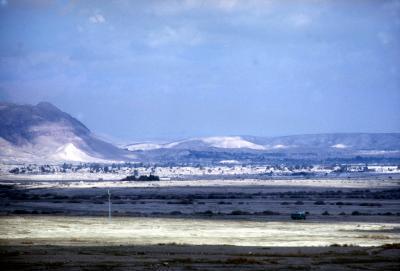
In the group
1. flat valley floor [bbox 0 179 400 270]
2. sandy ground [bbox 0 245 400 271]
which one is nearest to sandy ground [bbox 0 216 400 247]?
flat valley floor [bbox 0 179 400 270]

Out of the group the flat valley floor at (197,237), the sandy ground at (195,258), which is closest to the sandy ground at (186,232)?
the flat valley floor at (197,237)

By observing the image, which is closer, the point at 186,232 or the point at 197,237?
the point at 197,237

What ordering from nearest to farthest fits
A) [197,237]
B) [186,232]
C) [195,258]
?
1. [195,258]
2. [197,237]
3. [186,232]

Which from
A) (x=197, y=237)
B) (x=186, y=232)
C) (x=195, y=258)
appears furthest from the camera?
(x=186, y=232)

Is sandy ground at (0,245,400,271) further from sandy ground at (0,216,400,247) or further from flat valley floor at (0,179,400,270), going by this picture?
sandy ground at (0,216,400,247)

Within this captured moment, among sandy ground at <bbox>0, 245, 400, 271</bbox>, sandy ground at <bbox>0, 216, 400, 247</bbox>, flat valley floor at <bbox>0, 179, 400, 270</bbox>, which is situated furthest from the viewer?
sandy ground at <bbox>0, 216, 400, 247</bbox>

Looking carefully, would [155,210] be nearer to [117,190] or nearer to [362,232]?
[362,232]

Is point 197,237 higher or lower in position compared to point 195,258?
higher

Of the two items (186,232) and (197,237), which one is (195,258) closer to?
(197,237)

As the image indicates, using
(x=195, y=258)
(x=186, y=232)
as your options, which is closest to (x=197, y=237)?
(x=186, y=232)

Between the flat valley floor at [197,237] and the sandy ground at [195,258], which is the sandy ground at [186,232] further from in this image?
the sandy ground at [195,258]

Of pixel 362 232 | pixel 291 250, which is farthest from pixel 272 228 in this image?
pixel 291 250
